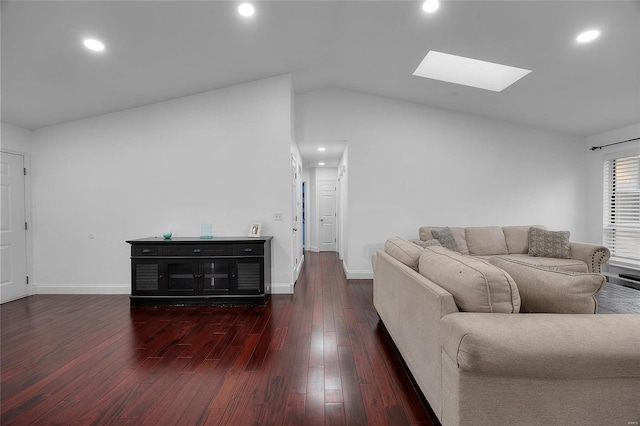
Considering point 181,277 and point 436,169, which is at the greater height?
point 436,169

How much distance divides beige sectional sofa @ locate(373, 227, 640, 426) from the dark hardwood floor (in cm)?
58

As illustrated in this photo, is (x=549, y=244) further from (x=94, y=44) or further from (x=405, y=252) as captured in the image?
(x=94, y=44)

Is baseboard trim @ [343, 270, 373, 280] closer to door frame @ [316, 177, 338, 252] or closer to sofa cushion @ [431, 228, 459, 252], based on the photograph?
sofa cushion @ [431, 228, 459, 252]

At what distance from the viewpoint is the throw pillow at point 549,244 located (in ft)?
14.3

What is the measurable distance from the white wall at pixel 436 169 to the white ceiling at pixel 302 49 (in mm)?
660

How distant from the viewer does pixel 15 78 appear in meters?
3.14

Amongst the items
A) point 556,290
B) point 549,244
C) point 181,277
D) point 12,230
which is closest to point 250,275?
point 181,277

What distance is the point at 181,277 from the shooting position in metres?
3.90

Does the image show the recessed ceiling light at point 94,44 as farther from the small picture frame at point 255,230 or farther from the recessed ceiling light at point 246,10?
the small picture frame at point 255,230

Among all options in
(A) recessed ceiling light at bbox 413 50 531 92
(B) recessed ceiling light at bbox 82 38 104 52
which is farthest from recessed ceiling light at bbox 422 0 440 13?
(B) recessed ceiling light at bbox 82 38 104 52

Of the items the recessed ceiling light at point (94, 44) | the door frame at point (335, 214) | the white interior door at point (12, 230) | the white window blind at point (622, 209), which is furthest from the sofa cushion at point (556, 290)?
the door frame at point (335, 214)

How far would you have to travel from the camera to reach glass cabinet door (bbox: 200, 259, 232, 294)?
3.89 metres

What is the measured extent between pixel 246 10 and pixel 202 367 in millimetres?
3180

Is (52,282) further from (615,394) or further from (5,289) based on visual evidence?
(615,394)
